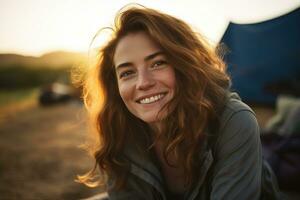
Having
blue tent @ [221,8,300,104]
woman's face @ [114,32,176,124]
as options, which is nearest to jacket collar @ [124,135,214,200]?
woman's face @ [114,32,176,124]

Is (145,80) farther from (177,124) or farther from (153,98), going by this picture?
(177,124)

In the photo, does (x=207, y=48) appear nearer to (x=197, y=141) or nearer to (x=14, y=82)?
(x=197, y=141)

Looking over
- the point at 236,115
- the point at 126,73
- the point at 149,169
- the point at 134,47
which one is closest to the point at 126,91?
the point at 126,73

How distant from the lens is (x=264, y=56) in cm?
505

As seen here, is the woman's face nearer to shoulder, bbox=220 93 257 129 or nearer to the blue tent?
shoulder, bbox=220 93 257 129

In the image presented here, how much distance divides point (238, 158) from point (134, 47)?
0.74 metres

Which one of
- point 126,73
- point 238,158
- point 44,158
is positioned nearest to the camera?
point 238,158

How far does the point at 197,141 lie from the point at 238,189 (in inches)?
11.6

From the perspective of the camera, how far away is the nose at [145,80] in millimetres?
1594

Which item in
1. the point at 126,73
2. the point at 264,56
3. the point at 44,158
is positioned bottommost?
the point at 44,158

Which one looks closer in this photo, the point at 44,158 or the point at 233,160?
the point at 233,160

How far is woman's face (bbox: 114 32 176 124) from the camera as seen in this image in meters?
1.60

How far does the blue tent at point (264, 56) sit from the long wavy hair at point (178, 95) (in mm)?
2387

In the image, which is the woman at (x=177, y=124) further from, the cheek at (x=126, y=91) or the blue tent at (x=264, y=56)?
the blue tent at (x=264, y=56)
